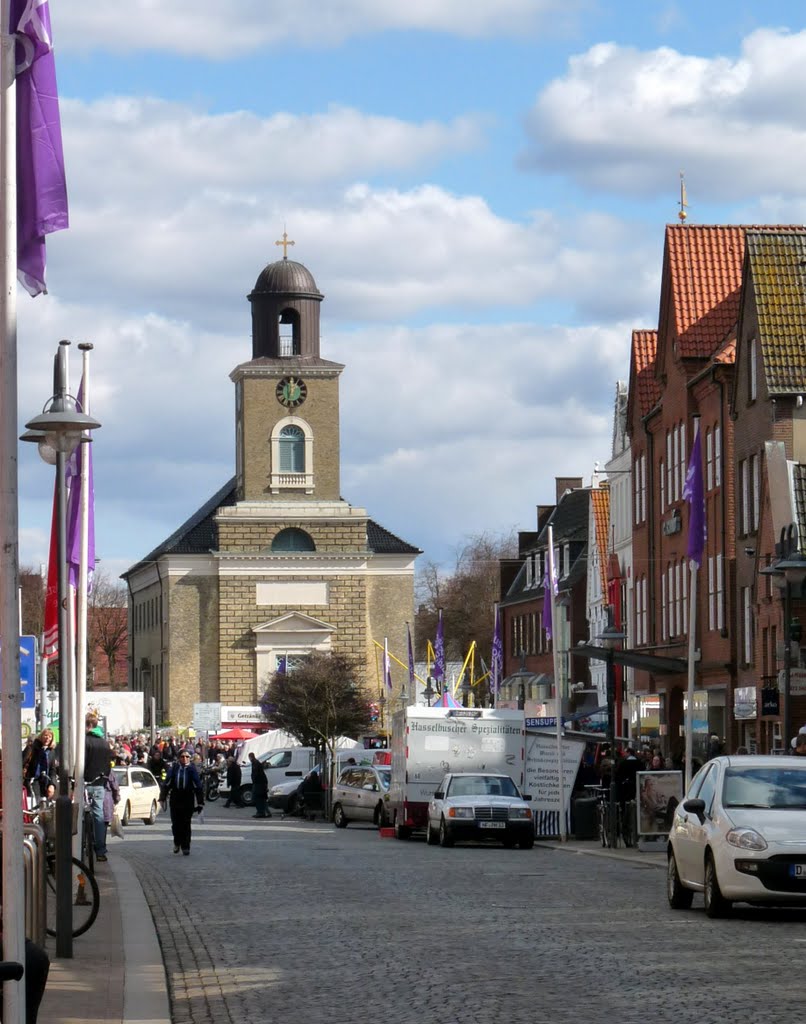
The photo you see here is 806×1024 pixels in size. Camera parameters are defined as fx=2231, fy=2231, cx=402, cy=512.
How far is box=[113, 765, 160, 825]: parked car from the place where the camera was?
55438 millimetres

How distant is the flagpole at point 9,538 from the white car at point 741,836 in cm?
1016

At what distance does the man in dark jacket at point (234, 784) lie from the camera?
70.3 metres

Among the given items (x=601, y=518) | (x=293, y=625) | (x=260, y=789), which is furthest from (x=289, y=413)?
(x=260, y=789)

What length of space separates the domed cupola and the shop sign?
69.1m

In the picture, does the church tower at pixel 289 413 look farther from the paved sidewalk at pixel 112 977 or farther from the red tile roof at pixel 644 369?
the paved sidewalk at pixel 112 977

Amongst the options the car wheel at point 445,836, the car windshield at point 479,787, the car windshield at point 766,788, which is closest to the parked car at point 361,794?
the car windshield at point 479,787

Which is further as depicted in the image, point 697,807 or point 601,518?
point 601,518

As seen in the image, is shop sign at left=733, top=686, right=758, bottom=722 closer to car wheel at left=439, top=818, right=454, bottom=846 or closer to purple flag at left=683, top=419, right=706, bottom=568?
purple flag at left=683, top=419, right=706, bottom=568

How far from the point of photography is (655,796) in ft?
116

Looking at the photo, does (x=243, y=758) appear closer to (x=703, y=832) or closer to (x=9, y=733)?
(x=703, y=832)

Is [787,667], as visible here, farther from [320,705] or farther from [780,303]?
[320,705]

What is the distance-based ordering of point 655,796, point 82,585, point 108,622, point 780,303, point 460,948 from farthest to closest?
1. point 108,622
2. point 780,303
3. point 655,796
4. point 82,585
5. point 460,948

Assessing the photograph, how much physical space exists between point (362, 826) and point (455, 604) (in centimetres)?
8398

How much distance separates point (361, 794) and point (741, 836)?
1324 inches
